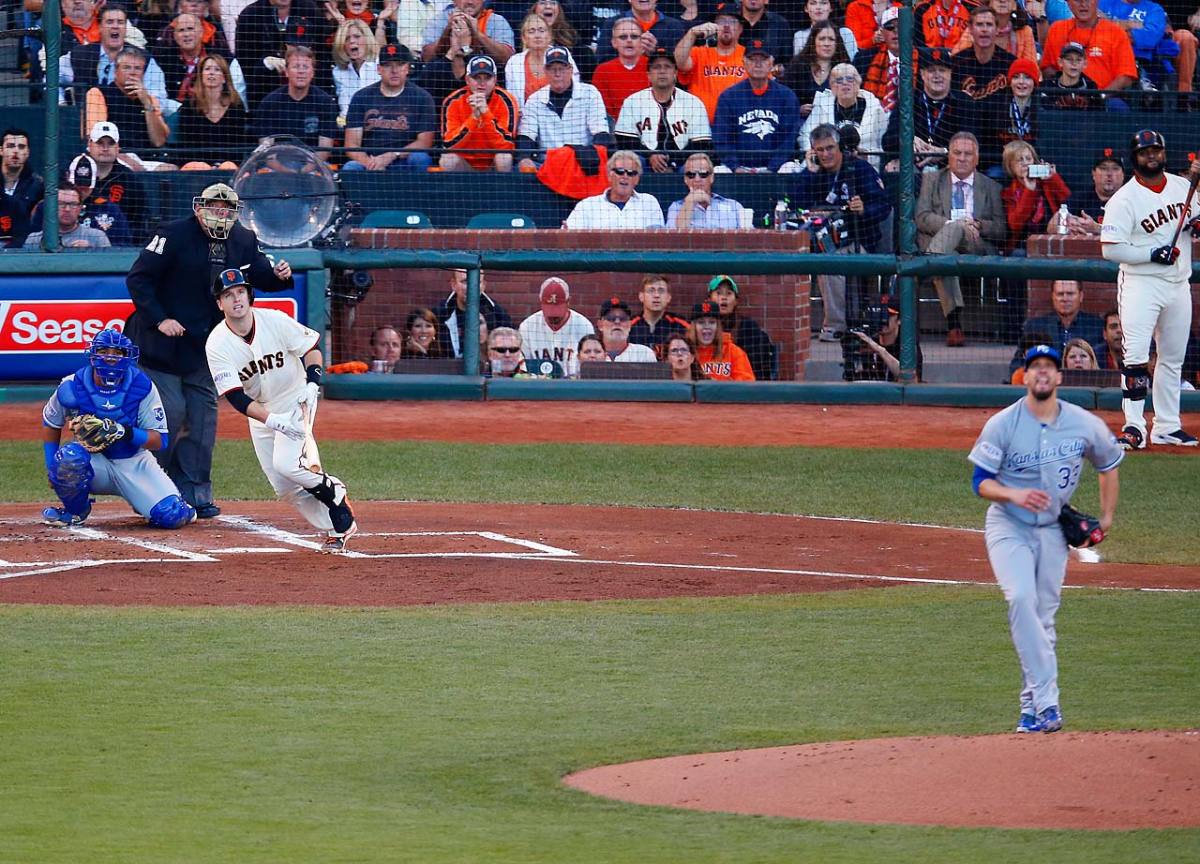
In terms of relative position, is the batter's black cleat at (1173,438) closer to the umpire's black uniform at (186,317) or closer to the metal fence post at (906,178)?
the metal fence post at (906,178)

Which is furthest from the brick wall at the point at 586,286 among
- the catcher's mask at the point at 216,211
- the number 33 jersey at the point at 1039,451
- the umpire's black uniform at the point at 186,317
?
the number 33 jersey at the point at 1039,451

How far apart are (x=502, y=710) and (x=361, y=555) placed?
3.21 metres

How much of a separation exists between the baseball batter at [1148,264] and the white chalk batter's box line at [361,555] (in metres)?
3.94

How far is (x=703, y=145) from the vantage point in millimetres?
15789

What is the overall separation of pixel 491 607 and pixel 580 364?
6.53 m

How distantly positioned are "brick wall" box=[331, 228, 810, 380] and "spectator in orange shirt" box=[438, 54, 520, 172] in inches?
26.1

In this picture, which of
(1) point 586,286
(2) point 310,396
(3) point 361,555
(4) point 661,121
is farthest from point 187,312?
(4) point 661,121

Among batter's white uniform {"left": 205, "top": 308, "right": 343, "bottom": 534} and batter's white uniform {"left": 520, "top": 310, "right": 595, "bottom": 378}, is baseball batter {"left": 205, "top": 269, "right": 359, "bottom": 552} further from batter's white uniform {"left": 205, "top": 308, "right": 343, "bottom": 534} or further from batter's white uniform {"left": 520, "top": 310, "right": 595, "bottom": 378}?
batter's white uniform {"left": 520, "top": 310, "right": 595, "bottom": 378}

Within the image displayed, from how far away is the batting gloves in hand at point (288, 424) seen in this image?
9562 millimetres

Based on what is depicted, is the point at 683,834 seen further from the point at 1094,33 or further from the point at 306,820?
the point at 1094,33

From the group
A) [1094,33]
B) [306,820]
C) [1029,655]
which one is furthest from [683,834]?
[1094,33]

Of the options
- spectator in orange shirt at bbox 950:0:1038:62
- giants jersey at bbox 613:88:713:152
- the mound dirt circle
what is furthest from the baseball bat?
the mound dirt circle

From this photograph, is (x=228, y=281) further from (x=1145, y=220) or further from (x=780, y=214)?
(x=780, y=214)

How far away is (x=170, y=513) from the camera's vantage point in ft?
34.3
